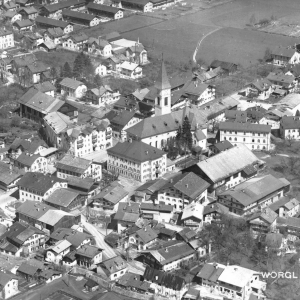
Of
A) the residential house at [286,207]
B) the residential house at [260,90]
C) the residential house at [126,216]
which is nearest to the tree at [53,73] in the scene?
the residential house at [260,90]

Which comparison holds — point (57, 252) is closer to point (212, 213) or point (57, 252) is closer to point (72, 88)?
point (212, 213)

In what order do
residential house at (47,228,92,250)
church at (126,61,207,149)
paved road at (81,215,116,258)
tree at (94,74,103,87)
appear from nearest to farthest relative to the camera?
1. residential house at (47,228,92,250)
2. paved road at (81,215,116,258)
3. church at (126,61,207,149)
4. tree at (94,74,103,87)

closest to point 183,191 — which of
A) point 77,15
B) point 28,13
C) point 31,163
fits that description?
point 31,163

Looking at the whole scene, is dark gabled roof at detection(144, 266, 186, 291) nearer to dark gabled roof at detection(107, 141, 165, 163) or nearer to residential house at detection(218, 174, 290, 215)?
residential house at detection(218, 174, 290, 215)

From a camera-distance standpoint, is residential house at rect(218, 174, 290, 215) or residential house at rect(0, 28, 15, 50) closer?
residential house at rect(218, 174, 290, 215)

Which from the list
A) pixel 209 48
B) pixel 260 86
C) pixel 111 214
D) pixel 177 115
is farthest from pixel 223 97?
pixel 111 214

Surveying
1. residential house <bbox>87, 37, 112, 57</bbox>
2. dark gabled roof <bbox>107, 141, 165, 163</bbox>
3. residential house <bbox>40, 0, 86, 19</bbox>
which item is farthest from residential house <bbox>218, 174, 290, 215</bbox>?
residential house <bbox>40, 0, 86, 19</bbox>
